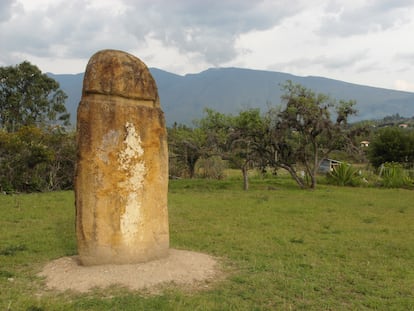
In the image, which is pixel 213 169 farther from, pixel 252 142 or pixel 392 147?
pixel 392 147

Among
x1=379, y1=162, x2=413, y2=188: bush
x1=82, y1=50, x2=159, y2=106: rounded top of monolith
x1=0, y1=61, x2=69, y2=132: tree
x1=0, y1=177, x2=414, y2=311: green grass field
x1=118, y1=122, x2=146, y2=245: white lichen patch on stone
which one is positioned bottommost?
x1=0, y1=177, x2=414, y2=311: green grass field

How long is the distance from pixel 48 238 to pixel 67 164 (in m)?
13.5

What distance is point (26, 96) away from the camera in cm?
3456

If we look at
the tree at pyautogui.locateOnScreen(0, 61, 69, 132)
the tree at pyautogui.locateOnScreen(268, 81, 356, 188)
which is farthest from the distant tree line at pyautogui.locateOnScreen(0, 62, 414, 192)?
the tree at pyautogui.locateOnScreen(0, 61, 69, 132)

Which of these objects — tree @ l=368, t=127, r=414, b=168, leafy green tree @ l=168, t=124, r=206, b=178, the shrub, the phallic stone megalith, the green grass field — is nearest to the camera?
the green grass field

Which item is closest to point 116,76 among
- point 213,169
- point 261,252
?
point 261,252

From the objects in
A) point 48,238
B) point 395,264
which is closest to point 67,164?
point 48,238

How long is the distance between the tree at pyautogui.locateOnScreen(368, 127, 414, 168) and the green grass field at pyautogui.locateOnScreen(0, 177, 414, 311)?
19.9m

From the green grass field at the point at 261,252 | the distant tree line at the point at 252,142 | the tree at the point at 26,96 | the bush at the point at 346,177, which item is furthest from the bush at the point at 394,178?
the tree at the point at 26,96

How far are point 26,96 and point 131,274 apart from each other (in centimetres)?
3149

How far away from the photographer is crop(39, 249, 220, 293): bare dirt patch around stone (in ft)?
20.8

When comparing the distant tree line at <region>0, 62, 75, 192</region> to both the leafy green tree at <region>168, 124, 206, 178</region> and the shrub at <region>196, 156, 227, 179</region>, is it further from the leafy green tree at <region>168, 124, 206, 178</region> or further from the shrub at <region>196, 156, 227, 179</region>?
the shrub at <region>196, 156, 227, 179</region>

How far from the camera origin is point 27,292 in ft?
20.0

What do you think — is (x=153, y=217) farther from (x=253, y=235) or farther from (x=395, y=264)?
Result: (x=395, y=264)
